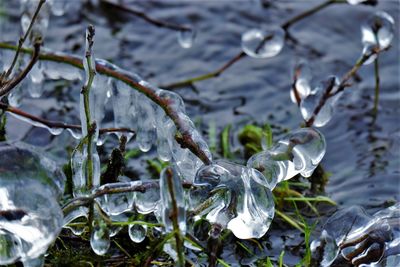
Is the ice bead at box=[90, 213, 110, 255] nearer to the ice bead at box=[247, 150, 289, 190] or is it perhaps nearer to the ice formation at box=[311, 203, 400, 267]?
the ice bead at box=[247, 150, 289, 190]

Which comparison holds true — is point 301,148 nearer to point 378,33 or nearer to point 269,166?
point 269,166

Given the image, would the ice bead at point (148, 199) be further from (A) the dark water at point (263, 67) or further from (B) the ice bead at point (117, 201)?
(A) the dark water at point (263, 67)

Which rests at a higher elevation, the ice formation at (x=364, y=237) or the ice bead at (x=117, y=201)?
the ice bead at (x=117, y=201)

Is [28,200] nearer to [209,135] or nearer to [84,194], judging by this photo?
[84,194]

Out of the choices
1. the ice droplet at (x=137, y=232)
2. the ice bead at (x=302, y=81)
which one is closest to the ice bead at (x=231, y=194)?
the ice droplet at (x=137, y=232)

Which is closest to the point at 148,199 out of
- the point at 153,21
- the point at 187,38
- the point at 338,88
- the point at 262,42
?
the point at 338,88

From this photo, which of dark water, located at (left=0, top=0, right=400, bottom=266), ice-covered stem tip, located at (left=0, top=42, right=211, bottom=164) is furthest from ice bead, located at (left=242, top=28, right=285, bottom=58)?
ice-covered stem tip, located at (left=0, top=42, right=211, bottom=164)
